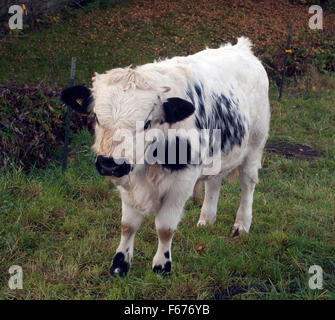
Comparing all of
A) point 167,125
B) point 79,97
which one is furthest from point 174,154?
point 79,97

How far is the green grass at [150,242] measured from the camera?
3.22 meters

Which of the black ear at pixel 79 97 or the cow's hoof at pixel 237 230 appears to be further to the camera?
the cow's hoof at pixel 237 230

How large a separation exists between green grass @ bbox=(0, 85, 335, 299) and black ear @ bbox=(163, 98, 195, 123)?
1265 mm

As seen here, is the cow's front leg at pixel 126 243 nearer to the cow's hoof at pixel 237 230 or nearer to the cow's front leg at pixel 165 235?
the cow's front leg at pixel 165 235

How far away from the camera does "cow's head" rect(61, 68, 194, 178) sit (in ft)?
8.51

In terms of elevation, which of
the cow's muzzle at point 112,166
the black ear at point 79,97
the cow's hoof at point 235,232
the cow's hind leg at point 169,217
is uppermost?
the black ear at point 79,97

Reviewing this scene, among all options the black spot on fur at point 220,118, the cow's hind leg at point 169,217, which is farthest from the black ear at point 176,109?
the cow's hind leg at point 169,217

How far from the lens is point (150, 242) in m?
4.00

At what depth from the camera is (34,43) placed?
10.3 meters

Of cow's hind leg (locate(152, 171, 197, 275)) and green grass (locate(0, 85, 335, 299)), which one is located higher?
cow's hind leg (locate(152, 171, 197, 275))

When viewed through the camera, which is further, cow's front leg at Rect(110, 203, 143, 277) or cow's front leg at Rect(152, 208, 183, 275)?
cow's front leg at Rect(110, 203, 143, 277)

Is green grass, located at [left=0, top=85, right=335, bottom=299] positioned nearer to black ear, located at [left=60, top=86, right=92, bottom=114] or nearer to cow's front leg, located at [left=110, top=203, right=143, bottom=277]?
cow's front leg, located at [left=110, top=203, right=143, bottom=277]

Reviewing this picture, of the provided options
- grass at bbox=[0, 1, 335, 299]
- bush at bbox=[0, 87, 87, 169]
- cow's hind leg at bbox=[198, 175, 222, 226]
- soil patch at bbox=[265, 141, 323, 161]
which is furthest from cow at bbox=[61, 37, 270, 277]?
soil patch at bbox=[265, 141, 323, 161]

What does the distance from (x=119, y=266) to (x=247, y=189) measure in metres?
1.69
